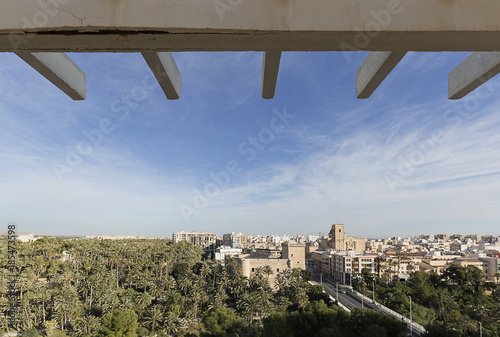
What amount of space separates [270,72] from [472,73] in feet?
4.78

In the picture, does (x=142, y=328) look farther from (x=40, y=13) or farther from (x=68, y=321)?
(x=40, y=13)

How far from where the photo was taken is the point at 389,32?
142 centimetres

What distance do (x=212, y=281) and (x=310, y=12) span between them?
44.6m

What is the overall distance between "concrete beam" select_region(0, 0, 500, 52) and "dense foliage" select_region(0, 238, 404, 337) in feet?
75.8

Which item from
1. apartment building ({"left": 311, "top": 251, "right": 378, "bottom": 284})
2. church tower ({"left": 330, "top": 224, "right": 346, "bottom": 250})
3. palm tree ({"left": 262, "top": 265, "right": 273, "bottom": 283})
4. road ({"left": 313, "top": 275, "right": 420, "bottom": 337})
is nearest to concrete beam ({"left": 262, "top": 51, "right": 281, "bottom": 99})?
road ({"left": 313, "top": 275, "right": 420, "bottom": 337})

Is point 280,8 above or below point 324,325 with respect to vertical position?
above

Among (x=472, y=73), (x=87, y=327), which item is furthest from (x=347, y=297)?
(x=472, y=73)

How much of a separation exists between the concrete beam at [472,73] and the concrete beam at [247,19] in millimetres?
500

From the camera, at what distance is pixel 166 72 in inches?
77.6

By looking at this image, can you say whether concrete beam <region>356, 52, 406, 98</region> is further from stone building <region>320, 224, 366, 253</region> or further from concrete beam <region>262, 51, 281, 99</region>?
stone building <region>320, 224, 366, 253</region>

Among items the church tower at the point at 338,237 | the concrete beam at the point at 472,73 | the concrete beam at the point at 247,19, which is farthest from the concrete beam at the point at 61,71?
the church tower at the point at 338,237

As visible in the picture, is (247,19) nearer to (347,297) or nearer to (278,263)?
(347,297)

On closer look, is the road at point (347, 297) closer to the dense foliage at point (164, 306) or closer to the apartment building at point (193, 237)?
the dense foliage at point (164, 306)

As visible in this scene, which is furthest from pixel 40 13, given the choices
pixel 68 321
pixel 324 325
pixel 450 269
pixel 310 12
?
pixel 450 269
